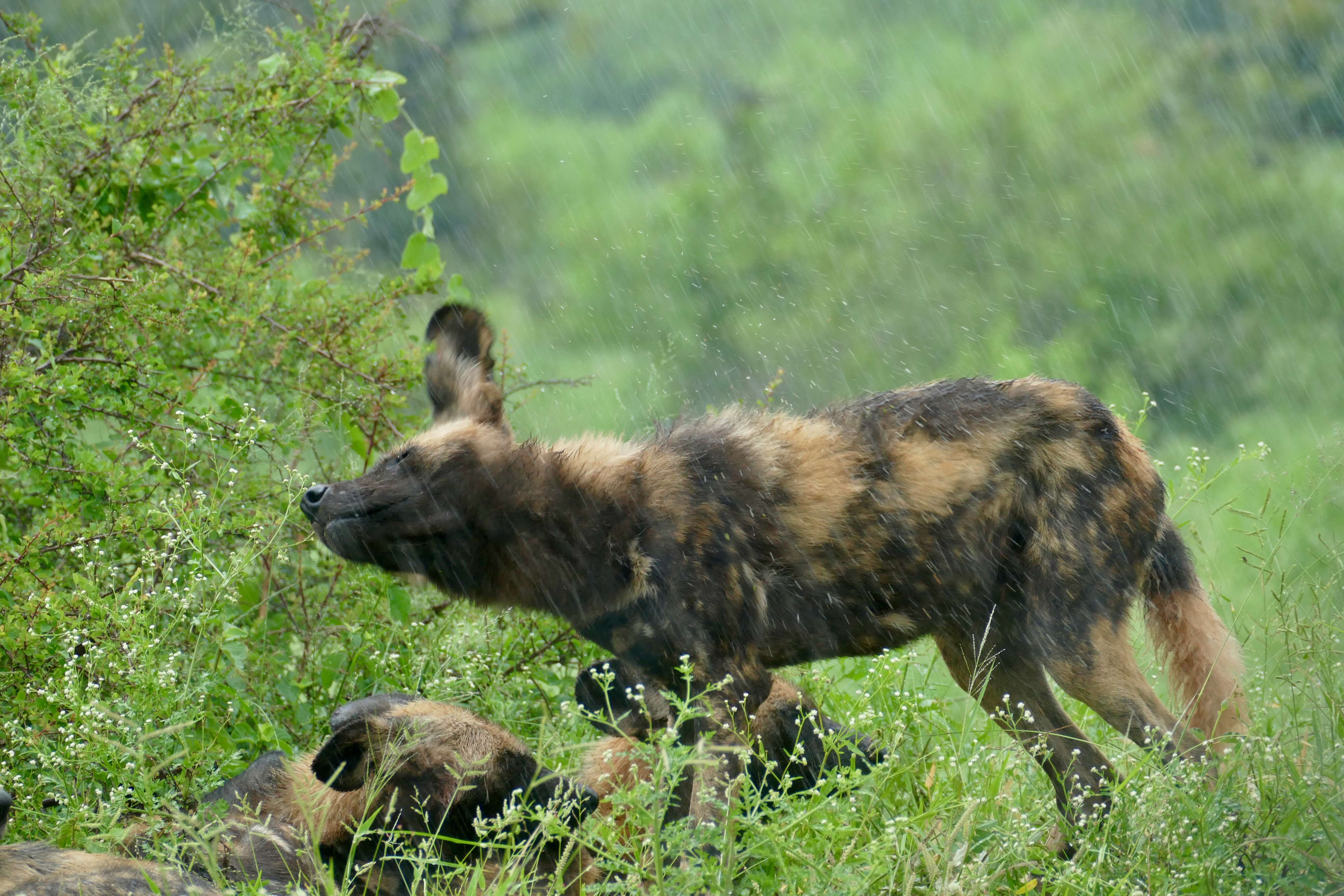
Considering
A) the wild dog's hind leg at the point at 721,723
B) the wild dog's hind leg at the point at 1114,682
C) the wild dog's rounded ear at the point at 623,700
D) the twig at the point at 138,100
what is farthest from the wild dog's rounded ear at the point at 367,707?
the twig at the point at 138,100

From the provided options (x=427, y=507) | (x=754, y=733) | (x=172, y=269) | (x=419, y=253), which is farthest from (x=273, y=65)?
(x=754, y=733)

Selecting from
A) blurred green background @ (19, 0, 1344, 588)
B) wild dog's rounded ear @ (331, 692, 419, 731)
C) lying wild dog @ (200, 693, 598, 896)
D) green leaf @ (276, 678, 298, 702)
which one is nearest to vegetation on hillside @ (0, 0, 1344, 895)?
green leaf @ (276, 678, 298, 702)

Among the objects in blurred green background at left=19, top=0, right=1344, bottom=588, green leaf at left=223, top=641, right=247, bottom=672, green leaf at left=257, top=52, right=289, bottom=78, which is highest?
green leaf at left=257, top=52, right=289, bottom=78

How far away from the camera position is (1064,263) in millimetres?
14289

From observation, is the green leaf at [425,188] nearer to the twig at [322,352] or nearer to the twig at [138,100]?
the twig at [322,352]

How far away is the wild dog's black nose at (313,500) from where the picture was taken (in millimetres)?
4062

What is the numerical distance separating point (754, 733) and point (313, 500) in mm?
1521

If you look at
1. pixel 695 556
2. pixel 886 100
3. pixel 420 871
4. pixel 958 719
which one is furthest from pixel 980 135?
pixel 420 871

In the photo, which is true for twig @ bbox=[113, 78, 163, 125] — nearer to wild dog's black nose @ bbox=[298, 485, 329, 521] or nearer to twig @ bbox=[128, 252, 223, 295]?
twig @ bbox=[128, 252, 223, 295]

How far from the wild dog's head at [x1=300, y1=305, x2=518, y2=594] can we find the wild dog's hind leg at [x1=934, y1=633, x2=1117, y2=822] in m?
1.53

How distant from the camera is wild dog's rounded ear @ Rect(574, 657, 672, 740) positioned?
13.5ft

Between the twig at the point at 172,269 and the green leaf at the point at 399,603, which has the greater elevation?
the twig at the point at 172,269

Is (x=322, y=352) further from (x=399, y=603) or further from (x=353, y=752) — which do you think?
(x=353, y=752)

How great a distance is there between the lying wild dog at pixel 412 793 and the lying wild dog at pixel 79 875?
0.37m
